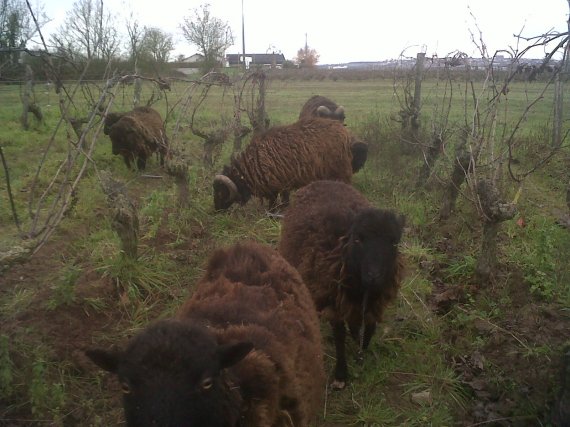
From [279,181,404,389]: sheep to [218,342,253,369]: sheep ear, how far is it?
1742 millimetres

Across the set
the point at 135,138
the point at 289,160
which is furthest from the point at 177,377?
the point at 135,138

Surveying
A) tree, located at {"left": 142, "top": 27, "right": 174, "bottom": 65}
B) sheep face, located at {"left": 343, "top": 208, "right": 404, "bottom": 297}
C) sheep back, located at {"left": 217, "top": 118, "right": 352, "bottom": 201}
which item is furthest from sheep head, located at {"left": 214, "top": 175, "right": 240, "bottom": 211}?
tree, located at {"left": 142, "top": 27, "right": 174, "bottom": 65}

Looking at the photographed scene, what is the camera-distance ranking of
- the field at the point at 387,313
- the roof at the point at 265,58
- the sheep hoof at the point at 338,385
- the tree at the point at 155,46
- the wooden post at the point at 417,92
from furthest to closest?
the tree at the point at 155,46, the roof at the point at 265,58, the wooden post at the point at 417,92, the sheep hoof at the point at 338,385, the field at the point at 387,313

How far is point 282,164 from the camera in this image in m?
7.21

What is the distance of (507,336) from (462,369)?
0.55m

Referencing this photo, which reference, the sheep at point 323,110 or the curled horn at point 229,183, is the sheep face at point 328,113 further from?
the curled horn at point 229,183

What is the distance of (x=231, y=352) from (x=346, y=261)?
1.98m

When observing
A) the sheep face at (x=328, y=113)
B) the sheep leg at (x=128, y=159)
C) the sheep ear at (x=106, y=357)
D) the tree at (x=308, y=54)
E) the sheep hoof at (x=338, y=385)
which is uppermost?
the tree at (x=308, y=54)

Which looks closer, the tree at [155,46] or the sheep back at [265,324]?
the sheep back at [265,324]

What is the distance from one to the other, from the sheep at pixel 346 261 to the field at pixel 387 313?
486 millimetres

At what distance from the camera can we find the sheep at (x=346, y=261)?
11.6 ft

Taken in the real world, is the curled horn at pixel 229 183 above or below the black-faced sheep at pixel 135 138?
below

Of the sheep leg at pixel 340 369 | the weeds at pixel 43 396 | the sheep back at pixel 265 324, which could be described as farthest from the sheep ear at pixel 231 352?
the sheep leg at pixel 340 369

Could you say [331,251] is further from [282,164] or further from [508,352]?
[282,164]
